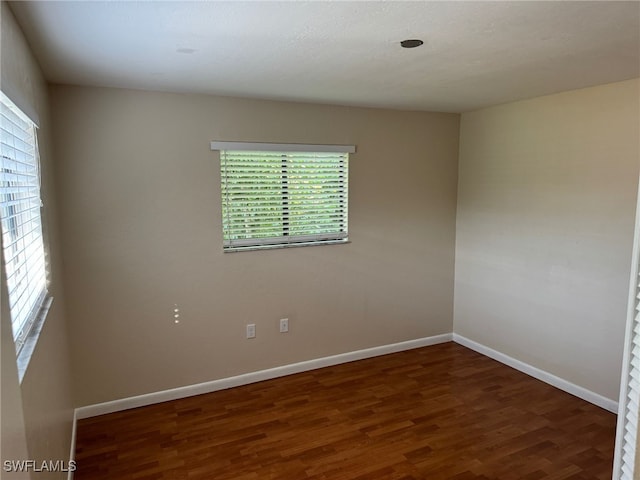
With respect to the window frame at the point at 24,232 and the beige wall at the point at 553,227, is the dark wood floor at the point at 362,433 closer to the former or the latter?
the beige wall at the point at 553,227

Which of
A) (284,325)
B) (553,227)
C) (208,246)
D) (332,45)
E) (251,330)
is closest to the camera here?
(332,45)

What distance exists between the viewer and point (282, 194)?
3.49m

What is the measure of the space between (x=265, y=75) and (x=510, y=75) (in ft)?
4.90

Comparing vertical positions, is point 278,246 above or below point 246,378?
above

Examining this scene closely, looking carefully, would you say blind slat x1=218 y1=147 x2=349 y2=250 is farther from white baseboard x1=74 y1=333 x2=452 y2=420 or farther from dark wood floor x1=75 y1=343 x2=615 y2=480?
dark wood floor x1=75 y1=343 x2=615 y2=480

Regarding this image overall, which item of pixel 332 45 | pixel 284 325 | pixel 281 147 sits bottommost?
pixel 284 325

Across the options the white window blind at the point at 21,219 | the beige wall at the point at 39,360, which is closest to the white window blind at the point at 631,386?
the beige wall at the point at 39,360

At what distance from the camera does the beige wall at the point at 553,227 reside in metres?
2.93

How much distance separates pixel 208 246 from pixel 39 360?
1602 millimetres

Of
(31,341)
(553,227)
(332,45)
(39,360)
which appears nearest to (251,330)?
(39,360)

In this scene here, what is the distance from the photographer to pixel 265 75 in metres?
2.54

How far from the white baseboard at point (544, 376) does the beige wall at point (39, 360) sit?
341cm

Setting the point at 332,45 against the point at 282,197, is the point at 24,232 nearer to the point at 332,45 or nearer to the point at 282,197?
the point at 332,45

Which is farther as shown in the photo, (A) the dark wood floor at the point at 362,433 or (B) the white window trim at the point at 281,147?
(B) the white window trim at the point at 281,147
